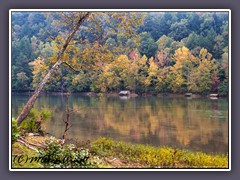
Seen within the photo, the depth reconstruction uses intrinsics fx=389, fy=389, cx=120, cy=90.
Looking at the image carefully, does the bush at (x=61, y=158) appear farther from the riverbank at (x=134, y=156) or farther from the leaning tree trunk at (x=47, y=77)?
the leaning tree trunk at (x=47, y=77)

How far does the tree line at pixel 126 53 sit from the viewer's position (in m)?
5.00

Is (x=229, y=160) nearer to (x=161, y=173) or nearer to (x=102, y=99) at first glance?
(x=161, y=173)

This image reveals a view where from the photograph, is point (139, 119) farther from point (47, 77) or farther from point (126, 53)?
point (47, 77)

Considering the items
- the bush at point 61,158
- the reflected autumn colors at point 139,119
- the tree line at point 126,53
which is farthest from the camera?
the reflected autumn colors at point 139,119

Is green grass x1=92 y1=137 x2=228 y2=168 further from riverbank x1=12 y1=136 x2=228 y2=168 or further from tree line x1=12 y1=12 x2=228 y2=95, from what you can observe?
tree line x1=12 y1=12 x2=228 y2=95

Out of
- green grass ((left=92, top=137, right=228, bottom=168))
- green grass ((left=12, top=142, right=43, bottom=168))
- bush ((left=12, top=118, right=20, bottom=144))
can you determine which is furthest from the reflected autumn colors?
green grass ((left=12, top=142, right=43, bottom=168))

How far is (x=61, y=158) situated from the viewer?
482cm

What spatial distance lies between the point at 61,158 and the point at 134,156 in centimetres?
97

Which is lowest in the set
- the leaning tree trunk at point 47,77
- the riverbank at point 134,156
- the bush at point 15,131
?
the riverbank at point 134,156

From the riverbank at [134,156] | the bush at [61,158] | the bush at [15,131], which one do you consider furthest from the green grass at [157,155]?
the bush at [15,131]

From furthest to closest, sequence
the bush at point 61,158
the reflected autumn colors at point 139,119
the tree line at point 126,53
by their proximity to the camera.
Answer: the reflected autumn colors at point 139,119, the tree line at point 126,53, the bush at point 61,158

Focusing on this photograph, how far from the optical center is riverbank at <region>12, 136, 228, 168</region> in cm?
→ 487
